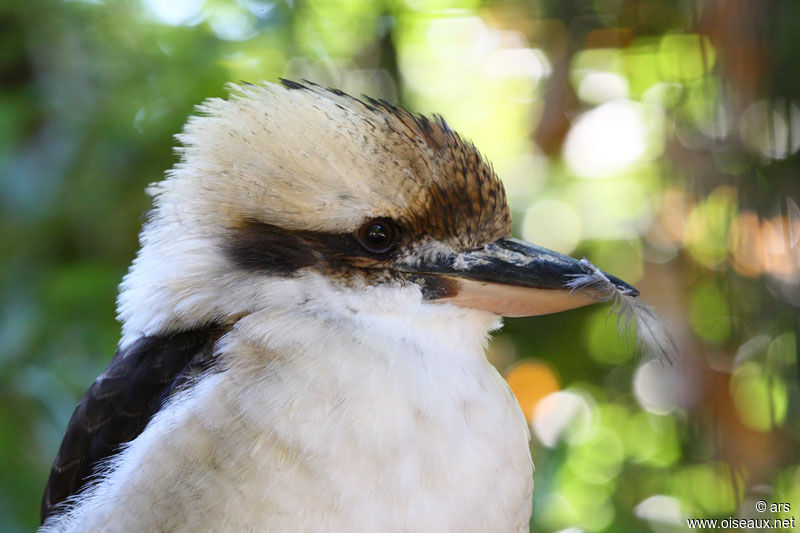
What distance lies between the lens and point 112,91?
5.74 ft

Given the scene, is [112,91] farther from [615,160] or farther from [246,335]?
[615,160]

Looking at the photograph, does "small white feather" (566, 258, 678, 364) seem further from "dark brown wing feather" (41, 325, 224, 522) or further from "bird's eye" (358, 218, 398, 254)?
"dark brown wing feather" (41, 325, 224, 522)

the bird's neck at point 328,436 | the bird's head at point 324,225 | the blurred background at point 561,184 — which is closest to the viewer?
the bird's neck at point 328,436

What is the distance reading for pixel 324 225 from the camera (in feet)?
3.05

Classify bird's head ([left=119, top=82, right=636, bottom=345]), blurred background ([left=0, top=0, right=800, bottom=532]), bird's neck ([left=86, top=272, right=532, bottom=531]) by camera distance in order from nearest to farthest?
1. bird's neck ([left=86, top=272, right=532, bottom=531])
2. bird's head ([left=119, top=82, right=636, bottom=345])
3. blurred background ([left=0, top=0, right=800, bottom=532])

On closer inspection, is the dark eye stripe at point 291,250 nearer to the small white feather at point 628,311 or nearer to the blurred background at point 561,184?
the small white feather at point 628,311

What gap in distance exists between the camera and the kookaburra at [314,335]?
840 millimetres

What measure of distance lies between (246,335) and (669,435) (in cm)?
128

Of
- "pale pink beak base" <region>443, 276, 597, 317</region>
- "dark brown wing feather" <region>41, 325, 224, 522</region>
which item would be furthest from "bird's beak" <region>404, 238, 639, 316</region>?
"dark brown wing feather" <region>41, 325, 224, 522</region>

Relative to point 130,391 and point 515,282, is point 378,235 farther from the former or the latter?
point 130,391

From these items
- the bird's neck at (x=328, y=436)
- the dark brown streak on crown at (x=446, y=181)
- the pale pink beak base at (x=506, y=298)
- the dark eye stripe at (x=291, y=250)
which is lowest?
the bird's neck at (x=328, y=436)

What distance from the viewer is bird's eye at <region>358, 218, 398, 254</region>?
939 millimetres

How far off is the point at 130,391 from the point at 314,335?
9.7 inches

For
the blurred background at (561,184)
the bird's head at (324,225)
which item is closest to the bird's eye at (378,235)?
the bird's head at (324,225)
